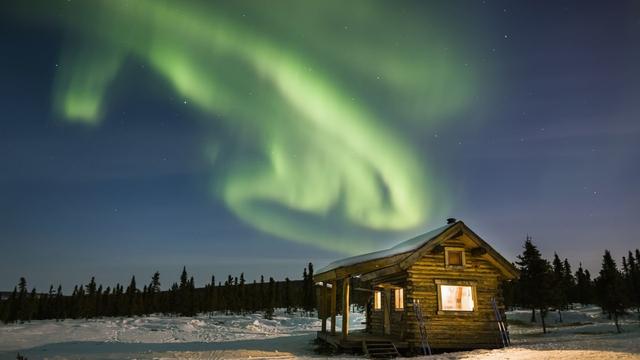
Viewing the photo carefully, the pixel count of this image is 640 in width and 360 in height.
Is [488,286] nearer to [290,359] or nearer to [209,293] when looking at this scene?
[290,359]

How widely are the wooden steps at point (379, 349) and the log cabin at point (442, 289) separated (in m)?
0.09

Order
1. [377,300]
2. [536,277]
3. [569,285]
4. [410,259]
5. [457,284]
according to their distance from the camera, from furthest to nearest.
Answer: [569,285] → [536,277] → [377,300] → [457,284] → [410,259]

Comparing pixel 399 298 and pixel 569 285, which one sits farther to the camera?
pixel 569 285

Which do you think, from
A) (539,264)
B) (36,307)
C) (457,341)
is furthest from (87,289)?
(457,341)

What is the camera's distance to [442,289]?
20.6 metres

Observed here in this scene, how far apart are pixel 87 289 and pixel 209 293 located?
34.9 m

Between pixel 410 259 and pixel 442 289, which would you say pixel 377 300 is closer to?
pixel 442 289

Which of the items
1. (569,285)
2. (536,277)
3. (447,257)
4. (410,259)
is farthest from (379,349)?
(569,285)

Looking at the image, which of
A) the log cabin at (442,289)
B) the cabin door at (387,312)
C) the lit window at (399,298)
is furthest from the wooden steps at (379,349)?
the cabin door at (387,312)

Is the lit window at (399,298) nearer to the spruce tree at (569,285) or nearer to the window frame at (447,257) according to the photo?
the window frame at (447,257)

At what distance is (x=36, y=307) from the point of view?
105 m

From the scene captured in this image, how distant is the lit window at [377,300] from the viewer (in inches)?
970

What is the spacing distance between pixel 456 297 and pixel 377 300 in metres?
5.64

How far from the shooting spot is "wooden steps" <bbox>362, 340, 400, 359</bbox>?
60.2 feet
